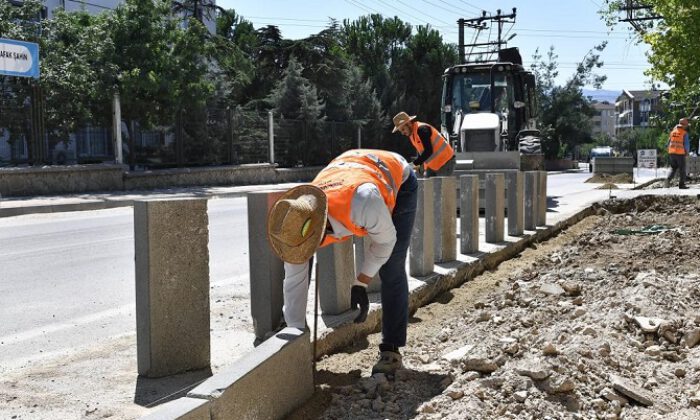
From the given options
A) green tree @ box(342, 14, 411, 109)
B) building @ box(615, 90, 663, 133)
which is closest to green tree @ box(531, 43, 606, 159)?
green tree @ box(342, 14, 411, 109)

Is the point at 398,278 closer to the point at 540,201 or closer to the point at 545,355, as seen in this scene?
the point at 545,355

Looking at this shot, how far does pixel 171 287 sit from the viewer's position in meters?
4.05

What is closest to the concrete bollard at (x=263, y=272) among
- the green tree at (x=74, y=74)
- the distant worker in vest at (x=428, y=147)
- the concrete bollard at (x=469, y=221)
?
the concrete bollard at (x=469, y=221)

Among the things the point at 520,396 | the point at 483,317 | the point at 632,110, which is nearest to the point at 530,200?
the point at 483,317

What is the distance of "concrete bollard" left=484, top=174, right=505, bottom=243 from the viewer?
884 cm

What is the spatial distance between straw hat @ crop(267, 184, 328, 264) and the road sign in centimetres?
1381

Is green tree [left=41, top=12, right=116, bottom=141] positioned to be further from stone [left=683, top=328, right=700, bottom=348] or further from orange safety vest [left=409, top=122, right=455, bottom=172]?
stone [left=683, top=328, right=700, bottom=348]

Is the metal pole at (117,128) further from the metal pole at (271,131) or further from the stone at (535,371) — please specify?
the stone at (535,371)

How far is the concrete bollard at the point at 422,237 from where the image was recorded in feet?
22.0

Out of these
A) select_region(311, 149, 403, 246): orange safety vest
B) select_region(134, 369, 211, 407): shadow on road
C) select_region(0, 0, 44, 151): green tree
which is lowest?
select_region(134, 369, 211, 407): shadow on road

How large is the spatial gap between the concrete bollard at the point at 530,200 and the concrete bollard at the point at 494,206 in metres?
1.50

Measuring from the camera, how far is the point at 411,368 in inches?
175

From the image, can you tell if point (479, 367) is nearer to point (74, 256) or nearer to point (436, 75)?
point (74, 256)

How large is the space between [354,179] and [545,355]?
1417 millimetres
